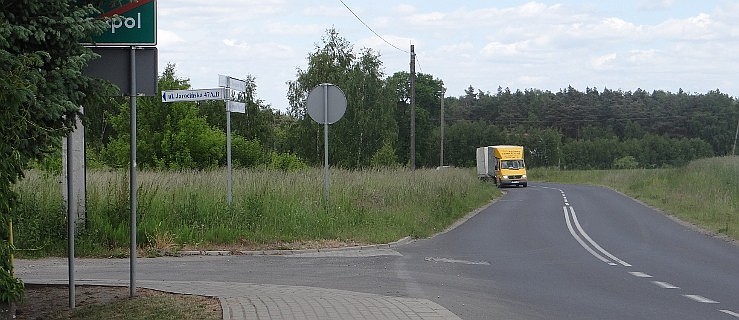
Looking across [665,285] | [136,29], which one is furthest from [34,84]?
[665,285]

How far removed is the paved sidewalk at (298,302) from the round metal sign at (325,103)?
7.63 meters

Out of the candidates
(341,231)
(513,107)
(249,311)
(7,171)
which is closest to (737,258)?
(341,231)

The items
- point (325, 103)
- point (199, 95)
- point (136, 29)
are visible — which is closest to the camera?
point (136, 29)

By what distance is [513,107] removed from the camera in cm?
13775

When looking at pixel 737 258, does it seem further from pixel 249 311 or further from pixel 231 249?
pixel 249 311

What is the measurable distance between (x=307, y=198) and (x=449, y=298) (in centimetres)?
1020

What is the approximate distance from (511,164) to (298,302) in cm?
5712

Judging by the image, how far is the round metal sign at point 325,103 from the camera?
62.3 feet

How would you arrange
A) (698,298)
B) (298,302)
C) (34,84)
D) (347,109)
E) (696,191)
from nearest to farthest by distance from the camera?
1. (34,84)
2. (298,302)
3. (698,298)
4. (696,191)
5. (347,109)

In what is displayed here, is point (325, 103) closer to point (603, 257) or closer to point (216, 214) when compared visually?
point (216, 214)

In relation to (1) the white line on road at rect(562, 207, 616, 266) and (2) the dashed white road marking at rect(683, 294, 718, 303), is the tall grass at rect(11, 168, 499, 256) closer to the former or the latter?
(1) the white line on road at rect(562, 207, 616, 266)

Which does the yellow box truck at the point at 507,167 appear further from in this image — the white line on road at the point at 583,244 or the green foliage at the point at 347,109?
the white line on road at the point at 583,244

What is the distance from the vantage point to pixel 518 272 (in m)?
14.0

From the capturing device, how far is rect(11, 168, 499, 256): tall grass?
1625 cm
